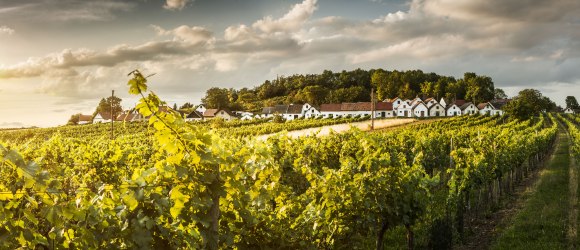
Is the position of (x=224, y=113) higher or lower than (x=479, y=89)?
lower

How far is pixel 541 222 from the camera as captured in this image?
1390cm

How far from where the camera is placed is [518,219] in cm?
1461

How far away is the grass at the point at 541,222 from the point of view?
1205 cm

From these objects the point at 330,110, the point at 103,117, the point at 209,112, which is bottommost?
the point at 330,110

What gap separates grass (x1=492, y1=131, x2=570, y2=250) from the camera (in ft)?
39.5

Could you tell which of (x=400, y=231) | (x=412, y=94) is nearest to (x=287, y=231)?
(x=400, y=231)

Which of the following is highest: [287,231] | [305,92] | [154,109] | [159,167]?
[305,92]

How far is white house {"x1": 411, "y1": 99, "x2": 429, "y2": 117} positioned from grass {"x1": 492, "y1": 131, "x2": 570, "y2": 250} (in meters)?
87.9

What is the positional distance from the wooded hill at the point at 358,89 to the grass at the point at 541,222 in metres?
110

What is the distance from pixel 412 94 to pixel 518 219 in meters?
127

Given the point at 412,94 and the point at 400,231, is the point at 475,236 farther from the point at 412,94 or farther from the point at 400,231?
the point at 412,94

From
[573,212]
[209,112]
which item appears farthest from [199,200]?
[209,112]

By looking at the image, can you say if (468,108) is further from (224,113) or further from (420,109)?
(224,113)

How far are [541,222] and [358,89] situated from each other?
125599mm
